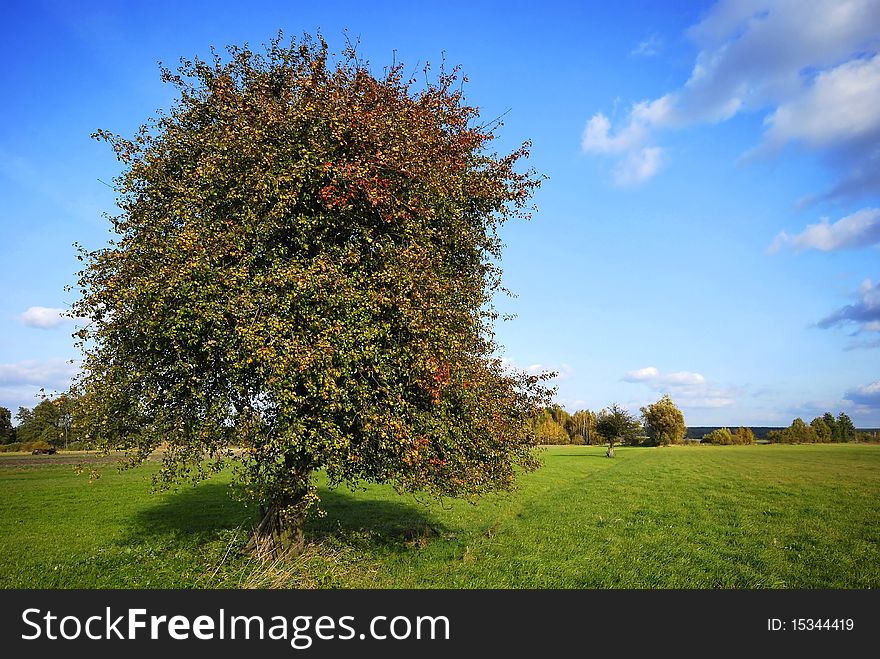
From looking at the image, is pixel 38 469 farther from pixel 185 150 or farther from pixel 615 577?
pixel 615 577

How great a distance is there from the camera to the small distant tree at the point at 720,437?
15291 centimetres

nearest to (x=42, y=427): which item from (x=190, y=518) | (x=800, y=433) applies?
(x=190, y=518)

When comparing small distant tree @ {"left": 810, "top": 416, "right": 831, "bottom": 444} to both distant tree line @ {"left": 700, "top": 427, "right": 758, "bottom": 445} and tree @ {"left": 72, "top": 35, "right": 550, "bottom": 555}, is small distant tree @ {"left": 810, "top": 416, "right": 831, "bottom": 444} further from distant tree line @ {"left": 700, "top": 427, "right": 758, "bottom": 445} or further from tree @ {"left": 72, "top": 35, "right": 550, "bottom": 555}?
tree @ {"left": 72, "top": 35, "right": 550, "bottom": 555}

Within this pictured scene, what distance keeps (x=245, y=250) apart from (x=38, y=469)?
61.0m

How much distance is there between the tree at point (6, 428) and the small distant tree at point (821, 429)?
734 ft

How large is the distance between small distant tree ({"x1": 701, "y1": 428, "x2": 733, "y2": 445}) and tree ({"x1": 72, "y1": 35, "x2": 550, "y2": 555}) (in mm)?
166756

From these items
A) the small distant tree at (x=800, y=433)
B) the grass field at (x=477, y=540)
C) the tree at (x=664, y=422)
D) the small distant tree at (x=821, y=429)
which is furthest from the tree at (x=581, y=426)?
the grass field at (x=477, y=540)

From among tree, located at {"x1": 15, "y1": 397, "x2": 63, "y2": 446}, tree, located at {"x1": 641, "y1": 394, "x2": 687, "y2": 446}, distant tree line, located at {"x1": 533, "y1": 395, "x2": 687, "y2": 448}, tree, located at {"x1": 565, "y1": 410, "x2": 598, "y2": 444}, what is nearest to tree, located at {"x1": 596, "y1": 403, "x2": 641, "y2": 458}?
distant tree line, located at {"x1": 533, "y1": 395, "x2": 687, "y2": 448}

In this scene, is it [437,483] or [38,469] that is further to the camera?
[38,469]

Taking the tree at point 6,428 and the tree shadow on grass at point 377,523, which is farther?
the tree at point 6,428

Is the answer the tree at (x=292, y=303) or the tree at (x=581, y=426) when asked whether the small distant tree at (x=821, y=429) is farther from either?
the tree at (x=292, y=303)

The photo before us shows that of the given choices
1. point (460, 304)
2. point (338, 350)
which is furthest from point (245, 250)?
point (460, 304)

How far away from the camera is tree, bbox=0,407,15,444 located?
124m

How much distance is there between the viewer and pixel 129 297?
1129cm
